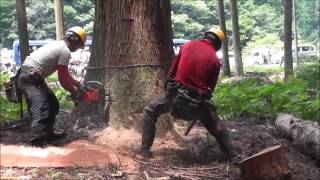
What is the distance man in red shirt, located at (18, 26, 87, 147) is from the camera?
6.28 m

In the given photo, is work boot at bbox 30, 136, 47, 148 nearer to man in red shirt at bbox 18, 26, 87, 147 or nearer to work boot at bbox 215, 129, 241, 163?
man in red shirt at bbox 18, 26, 87, 147

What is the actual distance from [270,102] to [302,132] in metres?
2.17

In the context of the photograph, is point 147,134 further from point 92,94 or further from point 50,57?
point 50,57

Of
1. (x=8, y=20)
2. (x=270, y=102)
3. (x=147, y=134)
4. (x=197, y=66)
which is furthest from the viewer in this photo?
(x=8, y=20)

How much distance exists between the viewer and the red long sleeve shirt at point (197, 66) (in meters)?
6.13

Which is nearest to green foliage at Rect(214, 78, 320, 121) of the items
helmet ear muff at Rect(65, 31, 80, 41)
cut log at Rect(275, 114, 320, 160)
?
cut log at Rect(275, 114, 320, 160)

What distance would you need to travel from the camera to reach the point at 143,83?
23.6ft

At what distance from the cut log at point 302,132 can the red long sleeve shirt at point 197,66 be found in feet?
6.46

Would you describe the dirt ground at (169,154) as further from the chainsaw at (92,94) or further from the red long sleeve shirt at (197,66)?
the red long sleeve shirt at (197,66)

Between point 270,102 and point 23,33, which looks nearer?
point 270,102

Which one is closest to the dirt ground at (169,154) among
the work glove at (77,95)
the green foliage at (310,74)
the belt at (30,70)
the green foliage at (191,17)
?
the work glove at (77,95)

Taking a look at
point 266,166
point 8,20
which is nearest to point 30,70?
point 266,166

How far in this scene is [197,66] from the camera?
6.12 metres

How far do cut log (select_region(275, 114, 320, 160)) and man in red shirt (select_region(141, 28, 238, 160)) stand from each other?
58.2 inches
